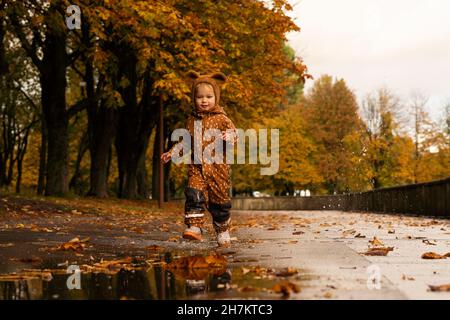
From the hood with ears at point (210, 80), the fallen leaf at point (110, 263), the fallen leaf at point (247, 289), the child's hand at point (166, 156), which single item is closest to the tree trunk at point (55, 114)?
the child's hand at point (166, 156)

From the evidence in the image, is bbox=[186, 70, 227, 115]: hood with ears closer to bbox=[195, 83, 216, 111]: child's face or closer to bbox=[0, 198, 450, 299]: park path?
bbox=[195, 83, 216, 111]: child's face

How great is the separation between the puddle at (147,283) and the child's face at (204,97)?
2578 millimetres

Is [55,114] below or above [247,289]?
above

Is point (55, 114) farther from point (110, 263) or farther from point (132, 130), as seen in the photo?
point (110, 263)

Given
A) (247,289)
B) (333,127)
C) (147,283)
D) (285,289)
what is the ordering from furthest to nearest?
1. (333,127)
2. (147,283)
3. (247,289)
4. (285,289)

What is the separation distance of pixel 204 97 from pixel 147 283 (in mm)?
3649

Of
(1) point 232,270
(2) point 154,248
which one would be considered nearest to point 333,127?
(2) point 154,248

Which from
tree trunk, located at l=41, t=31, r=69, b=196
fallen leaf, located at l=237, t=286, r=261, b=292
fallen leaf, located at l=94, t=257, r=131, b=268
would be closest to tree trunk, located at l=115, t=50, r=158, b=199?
A: tree trunk, located at l=41, t=31, r=69, b=196

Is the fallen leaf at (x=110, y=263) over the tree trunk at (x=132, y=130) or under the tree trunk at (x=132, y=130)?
under

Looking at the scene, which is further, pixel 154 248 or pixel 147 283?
pixel 154 248

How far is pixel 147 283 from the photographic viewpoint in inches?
189

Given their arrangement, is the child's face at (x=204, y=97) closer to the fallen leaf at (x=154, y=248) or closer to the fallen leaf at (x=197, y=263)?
the fallen leaf at (x=154, y=248)

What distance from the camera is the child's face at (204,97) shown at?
810 cm

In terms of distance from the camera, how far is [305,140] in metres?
62.3
